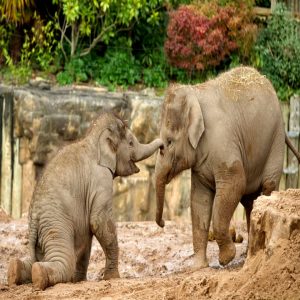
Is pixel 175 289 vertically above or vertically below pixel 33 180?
above

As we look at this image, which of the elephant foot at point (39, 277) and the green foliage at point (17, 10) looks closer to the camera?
the elephant foot at point (39, 277)

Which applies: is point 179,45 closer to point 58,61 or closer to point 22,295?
point 58,61

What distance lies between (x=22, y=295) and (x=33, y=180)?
8.76 metres

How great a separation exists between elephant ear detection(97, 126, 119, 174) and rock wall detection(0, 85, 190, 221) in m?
6.76

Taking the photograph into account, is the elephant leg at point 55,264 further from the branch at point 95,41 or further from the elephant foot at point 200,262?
the branch at point 95,41

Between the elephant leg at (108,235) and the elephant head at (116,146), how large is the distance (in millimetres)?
565

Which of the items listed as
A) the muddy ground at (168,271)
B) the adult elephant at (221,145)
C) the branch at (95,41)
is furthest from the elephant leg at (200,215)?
the branch at (95,41)

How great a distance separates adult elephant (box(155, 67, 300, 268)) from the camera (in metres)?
13.2

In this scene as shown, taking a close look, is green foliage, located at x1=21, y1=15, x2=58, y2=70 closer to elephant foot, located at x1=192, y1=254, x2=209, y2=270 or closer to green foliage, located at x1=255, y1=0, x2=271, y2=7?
green foliage, located at x1=255, y1=0, x2=271, y2=7

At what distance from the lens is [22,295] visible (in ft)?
35.6

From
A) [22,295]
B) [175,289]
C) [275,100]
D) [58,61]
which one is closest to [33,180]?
[58,61]

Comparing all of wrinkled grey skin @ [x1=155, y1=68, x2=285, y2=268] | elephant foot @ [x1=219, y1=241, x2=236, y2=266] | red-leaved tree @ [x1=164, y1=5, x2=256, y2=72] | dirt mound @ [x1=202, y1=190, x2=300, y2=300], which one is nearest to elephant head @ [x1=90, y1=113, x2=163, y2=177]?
wrinkled grey skin @ [x1=155, y1=68, x2=285, y2=268]

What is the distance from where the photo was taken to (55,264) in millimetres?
11719

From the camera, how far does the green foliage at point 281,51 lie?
22.2 metres
